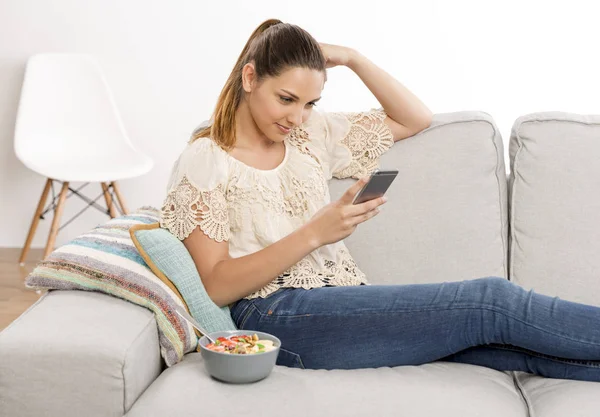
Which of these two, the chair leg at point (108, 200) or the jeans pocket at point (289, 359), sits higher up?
the jeans pocket at point (289, 359)

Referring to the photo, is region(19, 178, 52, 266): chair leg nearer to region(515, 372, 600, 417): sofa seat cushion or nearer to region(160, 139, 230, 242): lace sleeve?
region(160, 139, 230, 242): lace sleeve

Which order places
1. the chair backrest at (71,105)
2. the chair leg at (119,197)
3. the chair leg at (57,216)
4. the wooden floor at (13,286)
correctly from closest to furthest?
1. the wooden floor at (13,286)
2. the chair leg at (57,216)
3. the chair leg at (119,197)
4. the chair backrest at (71,105)

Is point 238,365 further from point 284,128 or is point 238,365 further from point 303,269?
point 284,128

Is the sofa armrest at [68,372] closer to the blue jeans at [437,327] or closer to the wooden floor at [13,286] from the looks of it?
the blue jeans at [437,327]

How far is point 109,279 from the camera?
1.81m

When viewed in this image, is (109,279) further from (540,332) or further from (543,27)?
(543,27)

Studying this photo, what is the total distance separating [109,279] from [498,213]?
0.99 meters

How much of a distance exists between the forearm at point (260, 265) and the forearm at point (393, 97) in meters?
0.53

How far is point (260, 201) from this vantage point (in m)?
1.96

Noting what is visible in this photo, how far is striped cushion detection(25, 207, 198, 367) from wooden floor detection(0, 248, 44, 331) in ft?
4.54

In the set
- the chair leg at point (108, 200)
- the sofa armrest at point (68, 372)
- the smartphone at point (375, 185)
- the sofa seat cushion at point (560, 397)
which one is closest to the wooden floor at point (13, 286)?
the chair leg at point (108, 200)

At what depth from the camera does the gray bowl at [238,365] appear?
1.63 m

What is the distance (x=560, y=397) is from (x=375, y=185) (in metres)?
0.55

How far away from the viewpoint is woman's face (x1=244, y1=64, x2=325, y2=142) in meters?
1.94
